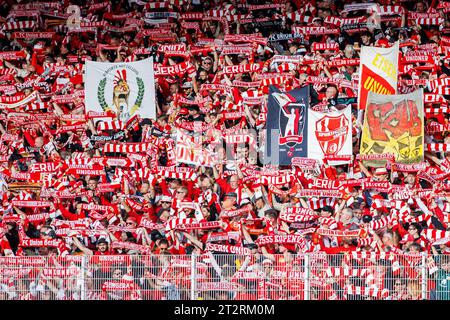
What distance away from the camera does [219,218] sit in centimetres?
1572

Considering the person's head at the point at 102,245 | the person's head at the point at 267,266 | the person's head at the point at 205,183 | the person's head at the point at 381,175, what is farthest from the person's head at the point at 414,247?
the person's head at the point at 102,245

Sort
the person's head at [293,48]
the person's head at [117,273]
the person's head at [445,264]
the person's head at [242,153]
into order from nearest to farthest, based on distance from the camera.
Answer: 1. the person's head at [445,264]
2. the person's head at [117,273]
3. the person's head at [242,153]
4. the person's head at [293,48]

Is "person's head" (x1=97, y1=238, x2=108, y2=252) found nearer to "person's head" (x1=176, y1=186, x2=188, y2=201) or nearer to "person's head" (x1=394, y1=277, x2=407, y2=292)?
"person's head" (x1=176, y1=186, x2=188, y2=201)

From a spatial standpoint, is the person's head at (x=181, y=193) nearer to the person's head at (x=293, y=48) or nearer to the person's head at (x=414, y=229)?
the person's head at (x=293, y=48)

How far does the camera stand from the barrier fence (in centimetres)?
1286

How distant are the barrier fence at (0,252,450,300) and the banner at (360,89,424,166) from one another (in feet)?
8.68

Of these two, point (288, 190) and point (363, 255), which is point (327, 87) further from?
point (363, 255)

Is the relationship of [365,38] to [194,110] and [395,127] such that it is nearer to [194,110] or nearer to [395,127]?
[395,127]

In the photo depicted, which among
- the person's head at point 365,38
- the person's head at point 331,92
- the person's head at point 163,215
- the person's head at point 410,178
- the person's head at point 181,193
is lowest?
the person's head at point 163,215

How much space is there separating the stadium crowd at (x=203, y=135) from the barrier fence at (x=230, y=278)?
2.98ft

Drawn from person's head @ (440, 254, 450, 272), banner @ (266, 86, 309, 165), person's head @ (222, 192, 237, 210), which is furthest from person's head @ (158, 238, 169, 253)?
person's head @ (440, 254, 450, 272)

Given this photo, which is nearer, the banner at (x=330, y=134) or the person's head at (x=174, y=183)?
the banner at (x=330, y=134)

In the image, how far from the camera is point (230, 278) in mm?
13117

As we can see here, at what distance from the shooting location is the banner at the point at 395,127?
1573cm
